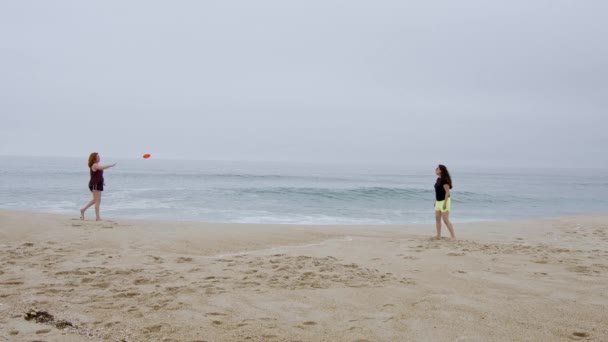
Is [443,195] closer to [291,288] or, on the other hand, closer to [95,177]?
[291,288]

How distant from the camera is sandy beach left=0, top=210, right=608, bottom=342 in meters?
3.75

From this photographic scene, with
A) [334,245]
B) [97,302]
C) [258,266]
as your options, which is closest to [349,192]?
[334,245]

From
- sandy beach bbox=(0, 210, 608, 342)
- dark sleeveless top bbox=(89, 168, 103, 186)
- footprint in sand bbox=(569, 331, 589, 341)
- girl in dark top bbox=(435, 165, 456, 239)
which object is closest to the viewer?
footprint in sand bbox=(569, 331, 589, 341)

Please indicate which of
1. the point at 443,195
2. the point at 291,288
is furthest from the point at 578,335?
the point at 443,195

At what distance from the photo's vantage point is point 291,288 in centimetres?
507

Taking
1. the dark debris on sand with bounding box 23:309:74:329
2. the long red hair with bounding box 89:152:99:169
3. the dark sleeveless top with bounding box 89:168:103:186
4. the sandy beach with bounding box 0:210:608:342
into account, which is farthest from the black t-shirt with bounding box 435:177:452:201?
the long red hair with bounding box 89:152:99:169

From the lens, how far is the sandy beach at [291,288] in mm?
3750

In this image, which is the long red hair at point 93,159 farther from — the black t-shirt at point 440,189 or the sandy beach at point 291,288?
the black t-shirt at point 440,189

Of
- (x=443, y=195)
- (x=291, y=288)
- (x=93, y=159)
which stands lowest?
(x=291, y=288)

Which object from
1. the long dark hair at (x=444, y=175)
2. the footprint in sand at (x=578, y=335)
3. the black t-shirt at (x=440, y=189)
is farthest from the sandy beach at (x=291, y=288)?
the long dark hair at (x=444, y=175)

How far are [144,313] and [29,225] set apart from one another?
7142 millimetres

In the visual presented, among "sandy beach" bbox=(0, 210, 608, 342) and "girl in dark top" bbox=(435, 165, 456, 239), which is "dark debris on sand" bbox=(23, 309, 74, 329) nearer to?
"sandy beach" bbox=(0, 210, 608, 342)

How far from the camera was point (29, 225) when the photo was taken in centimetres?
952

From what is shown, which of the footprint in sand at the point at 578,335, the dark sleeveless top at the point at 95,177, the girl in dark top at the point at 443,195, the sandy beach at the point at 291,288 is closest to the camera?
the footprint in sand at the point at 578,335
